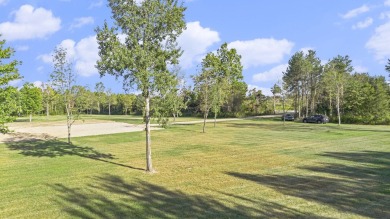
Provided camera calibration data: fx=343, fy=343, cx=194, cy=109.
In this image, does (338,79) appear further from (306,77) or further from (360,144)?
(360,144)

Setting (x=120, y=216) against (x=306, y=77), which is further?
(x=306, y=77)

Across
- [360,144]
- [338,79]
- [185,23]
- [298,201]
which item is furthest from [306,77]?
[298,201]

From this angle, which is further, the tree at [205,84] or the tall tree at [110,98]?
the tall tree at [110,98]

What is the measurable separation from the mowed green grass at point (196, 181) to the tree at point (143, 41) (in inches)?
178

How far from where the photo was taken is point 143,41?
1594cm

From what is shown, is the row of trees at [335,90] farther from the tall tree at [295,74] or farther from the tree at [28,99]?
the tree at [28,99]

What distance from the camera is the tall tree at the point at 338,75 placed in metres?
50.3

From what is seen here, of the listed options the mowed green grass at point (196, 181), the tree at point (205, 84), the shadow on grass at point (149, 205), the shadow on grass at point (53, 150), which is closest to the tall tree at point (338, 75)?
the tree at point (205, 84)

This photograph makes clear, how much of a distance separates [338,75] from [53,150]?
4323 cm

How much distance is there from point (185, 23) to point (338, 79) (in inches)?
1573

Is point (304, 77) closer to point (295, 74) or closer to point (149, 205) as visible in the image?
point (295, 74)

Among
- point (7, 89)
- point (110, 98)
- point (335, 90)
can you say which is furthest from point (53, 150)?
point (110, 98)

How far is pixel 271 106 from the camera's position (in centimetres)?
7850

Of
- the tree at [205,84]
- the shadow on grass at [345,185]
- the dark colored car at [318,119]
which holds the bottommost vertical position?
the shadow on grass at [345,185]
